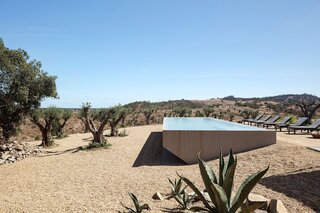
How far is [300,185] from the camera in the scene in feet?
24.5

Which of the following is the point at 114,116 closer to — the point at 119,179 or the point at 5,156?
the point at 5,156

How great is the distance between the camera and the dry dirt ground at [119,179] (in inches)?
A: 262

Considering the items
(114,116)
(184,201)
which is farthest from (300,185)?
(114,116)

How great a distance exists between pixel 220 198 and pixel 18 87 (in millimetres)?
11828

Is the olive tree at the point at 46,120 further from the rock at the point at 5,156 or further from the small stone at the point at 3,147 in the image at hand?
the rock at the point at 5,156

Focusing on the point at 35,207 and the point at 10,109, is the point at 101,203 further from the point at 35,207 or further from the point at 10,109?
the point at 10,109

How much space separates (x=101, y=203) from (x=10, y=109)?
902 cm

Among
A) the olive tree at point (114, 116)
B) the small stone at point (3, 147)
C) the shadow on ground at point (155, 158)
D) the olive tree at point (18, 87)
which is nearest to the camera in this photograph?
the shadow on ground at point (155, 158)

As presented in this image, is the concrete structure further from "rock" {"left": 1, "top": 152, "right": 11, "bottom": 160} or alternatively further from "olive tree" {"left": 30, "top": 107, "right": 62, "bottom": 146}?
"olive tree" {"left": 30, "top": 107, "right": 62, "bottom": 146}

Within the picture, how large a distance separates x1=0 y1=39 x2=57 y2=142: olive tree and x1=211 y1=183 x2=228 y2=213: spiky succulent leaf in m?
11.4

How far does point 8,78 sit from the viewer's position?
12992mm

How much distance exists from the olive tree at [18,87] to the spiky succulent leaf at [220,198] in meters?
11.4

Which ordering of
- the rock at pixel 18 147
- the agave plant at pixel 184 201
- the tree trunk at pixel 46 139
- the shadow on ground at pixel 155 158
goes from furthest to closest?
the tree trunk at pixel 46 139 < the rock at pixel 18 147 < the shadow on ground at pixel 155 158 < the agave plant at pixel 184 201

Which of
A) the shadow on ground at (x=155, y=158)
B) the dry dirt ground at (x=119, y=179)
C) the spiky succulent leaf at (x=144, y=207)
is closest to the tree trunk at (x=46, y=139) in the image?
the dry dirt ground at (x=119, y=179)
